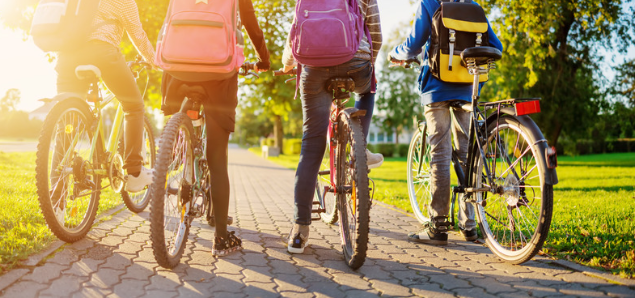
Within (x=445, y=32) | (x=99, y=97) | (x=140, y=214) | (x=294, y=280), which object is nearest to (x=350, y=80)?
(x=445, y=32)

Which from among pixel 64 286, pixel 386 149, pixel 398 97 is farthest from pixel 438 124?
pixel 398 97

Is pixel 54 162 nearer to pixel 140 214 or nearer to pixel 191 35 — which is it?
pixel 191 35

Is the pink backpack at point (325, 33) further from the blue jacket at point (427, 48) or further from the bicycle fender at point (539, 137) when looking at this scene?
the bicycle fender at point (539, 137)

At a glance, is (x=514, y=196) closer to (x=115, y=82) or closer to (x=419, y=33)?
(x=419, y=33)

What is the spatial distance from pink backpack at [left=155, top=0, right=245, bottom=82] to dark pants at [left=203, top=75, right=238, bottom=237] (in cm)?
15

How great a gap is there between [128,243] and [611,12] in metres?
13.0

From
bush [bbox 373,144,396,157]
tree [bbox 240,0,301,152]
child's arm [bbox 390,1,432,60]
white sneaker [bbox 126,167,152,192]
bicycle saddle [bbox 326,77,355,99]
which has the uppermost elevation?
tree [bbox 240,0,301,152]

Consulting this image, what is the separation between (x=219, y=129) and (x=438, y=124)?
1799 millimetres

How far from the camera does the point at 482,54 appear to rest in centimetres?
332

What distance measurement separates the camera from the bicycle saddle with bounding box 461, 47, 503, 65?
3314 mm

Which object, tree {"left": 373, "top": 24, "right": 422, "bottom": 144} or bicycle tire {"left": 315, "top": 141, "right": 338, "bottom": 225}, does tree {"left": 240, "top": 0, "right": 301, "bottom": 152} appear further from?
tree {"left": 373, "top": 24, "right": 422, "bottom": 144}

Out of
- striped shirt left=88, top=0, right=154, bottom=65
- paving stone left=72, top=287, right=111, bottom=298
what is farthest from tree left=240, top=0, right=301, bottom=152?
paving stone left=72, top=287, right=111, bottom=298

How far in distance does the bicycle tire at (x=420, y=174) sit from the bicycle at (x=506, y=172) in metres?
0.62

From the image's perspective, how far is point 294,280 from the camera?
2.84 meters
